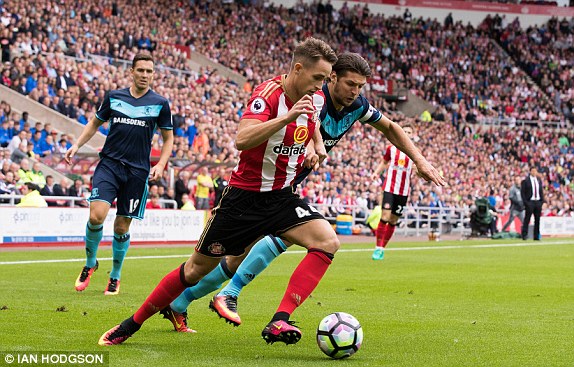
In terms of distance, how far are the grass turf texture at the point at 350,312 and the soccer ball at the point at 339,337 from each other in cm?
10

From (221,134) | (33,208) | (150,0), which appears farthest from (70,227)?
(150,0)

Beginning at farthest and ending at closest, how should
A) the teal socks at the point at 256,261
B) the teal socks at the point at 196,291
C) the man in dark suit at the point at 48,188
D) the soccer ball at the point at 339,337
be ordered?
the man in dark suit at the point at 48,188
the teal socks at the point at 256,261
the teal socks at the point at 196,291
the soccer ball at the point at 339,337

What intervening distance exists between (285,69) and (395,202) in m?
25.9

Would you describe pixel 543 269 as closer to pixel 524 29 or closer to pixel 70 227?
pixel 70 227

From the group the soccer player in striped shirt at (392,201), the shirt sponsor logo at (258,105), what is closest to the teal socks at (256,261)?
the shirt sponsor logo at (258,105)

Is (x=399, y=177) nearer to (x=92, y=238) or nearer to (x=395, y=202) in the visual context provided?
(x=395, y=202)

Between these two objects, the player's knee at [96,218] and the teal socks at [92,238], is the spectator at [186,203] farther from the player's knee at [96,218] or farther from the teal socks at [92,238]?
the player's knee at [96,218]

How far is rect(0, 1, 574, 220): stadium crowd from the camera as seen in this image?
27.4m

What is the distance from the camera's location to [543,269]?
15984 millimetres

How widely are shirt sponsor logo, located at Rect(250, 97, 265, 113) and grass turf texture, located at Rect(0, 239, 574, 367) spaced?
167 cm

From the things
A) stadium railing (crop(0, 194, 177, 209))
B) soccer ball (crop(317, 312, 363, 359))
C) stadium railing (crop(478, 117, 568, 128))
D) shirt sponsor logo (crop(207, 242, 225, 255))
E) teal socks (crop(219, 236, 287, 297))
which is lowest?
stadium railing (crop(0, 194, 177, 209))

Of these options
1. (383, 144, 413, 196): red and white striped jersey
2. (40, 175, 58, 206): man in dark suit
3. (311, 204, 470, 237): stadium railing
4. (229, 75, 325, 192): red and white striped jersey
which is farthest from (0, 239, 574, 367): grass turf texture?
(311, 204, 470, 237): stadium railing

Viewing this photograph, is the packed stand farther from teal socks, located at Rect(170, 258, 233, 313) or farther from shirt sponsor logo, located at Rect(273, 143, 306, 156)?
shirt sponsor logo, located at Rect(273, 143, 306, 156)

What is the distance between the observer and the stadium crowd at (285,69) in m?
27.4
